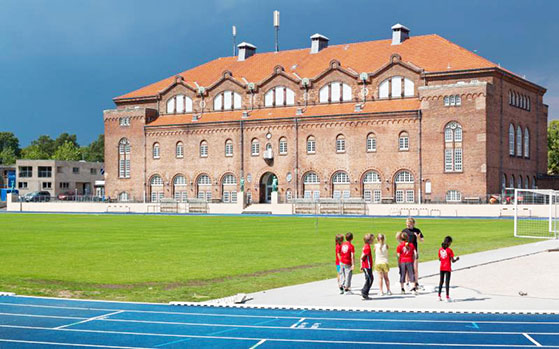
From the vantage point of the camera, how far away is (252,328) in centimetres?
1401

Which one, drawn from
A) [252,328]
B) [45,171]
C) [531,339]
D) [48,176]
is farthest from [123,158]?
[531,339]

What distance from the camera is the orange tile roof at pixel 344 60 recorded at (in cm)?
8256

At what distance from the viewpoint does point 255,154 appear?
90750mm

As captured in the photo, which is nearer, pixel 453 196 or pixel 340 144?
pixel 453 196

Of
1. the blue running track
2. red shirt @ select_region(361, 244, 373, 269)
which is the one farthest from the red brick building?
the blue running track

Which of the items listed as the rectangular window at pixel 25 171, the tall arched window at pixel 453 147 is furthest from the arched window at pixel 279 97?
the rectangular window at pixel 25 171

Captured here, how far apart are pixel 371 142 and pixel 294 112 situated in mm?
11163

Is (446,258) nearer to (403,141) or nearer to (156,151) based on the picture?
(403,141)

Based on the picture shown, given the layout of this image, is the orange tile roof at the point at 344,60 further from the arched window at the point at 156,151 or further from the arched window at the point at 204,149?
the arched window at the point at 204,149

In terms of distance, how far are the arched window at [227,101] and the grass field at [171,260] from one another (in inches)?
2154

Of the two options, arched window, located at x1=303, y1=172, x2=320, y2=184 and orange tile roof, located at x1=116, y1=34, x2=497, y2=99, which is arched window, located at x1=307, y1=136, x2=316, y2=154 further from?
orange tile roof, located at x1=116, y1=34, x2=497, y2=99

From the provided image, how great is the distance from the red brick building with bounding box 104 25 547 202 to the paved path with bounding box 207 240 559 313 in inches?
2115

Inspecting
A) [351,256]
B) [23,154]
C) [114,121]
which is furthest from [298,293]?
[23,154]

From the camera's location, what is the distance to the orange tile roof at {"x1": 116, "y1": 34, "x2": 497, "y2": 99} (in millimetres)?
82562
